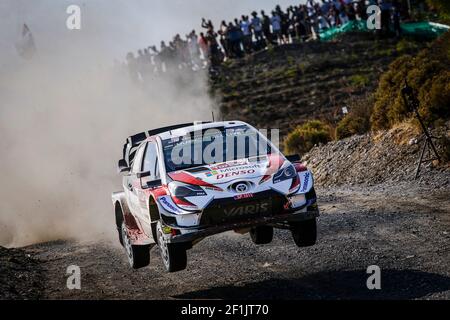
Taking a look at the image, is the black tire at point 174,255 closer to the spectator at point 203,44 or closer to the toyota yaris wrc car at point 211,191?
the toyota yaris wrc car at point 211,191

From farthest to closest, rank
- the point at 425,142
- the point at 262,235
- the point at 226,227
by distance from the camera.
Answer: the point at 425,142 < the point at 262,235 < the point at 226,227

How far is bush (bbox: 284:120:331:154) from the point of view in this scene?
845 inches

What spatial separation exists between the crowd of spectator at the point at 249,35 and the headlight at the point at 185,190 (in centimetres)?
2682

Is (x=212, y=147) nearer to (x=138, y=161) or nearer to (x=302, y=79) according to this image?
(x=138, y=161)

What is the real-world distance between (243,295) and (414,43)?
27400mm

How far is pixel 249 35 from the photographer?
3656cm

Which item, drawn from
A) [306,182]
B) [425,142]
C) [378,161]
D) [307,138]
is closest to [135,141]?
[306,182]

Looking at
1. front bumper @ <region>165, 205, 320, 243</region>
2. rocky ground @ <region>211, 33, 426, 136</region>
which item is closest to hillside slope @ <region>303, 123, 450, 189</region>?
front bumper @ <region>165, 205, 320, 243</region>

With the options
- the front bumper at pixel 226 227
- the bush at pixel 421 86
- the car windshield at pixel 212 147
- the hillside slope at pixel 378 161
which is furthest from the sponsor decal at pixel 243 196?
the bush at pixel 421 86

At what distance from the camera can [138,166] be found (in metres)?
10.2

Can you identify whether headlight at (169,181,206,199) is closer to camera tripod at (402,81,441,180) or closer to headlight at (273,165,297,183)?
headlight at (273,165,297,183)

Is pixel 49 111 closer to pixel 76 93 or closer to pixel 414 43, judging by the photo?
pixel 76 93

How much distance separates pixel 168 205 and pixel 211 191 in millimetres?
552

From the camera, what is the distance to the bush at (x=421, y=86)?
54.4ft
